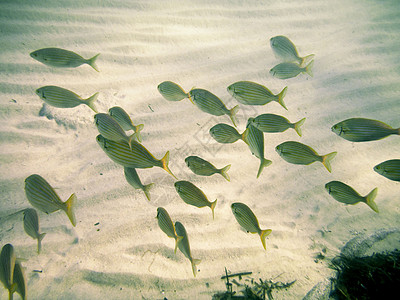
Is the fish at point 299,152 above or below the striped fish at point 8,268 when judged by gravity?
above

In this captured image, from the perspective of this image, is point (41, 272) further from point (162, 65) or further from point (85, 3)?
point (85, 3)

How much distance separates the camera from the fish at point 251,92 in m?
2.67

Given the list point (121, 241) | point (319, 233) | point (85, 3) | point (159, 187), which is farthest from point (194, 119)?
point (85, 3)

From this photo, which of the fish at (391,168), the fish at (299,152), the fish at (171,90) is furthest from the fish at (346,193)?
the fish at (171,90)

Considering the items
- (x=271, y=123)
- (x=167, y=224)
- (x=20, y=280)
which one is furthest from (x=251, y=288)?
(x=20, y=280)

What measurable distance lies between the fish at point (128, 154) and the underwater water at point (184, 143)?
3.17ft

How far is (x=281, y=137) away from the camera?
136 inches

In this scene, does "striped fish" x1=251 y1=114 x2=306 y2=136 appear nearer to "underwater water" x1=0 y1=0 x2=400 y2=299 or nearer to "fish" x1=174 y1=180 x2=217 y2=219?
"underwater water" x1=0 y1=0 x2=400 y2=299

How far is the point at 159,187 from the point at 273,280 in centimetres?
173

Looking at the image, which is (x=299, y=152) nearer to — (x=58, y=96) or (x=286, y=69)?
(x=286, y=69)

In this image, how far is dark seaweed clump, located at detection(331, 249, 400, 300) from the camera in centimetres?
198

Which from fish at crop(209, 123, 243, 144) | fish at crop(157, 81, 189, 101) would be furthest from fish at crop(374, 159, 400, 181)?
fish at crop(157, 81, 189, 101)

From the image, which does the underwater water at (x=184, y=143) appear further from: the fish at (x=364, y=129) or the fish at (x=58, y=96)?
the fish at (x=364, y=129)

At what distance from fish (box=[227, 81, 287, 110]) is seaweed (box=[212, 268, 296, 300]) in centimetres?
208
